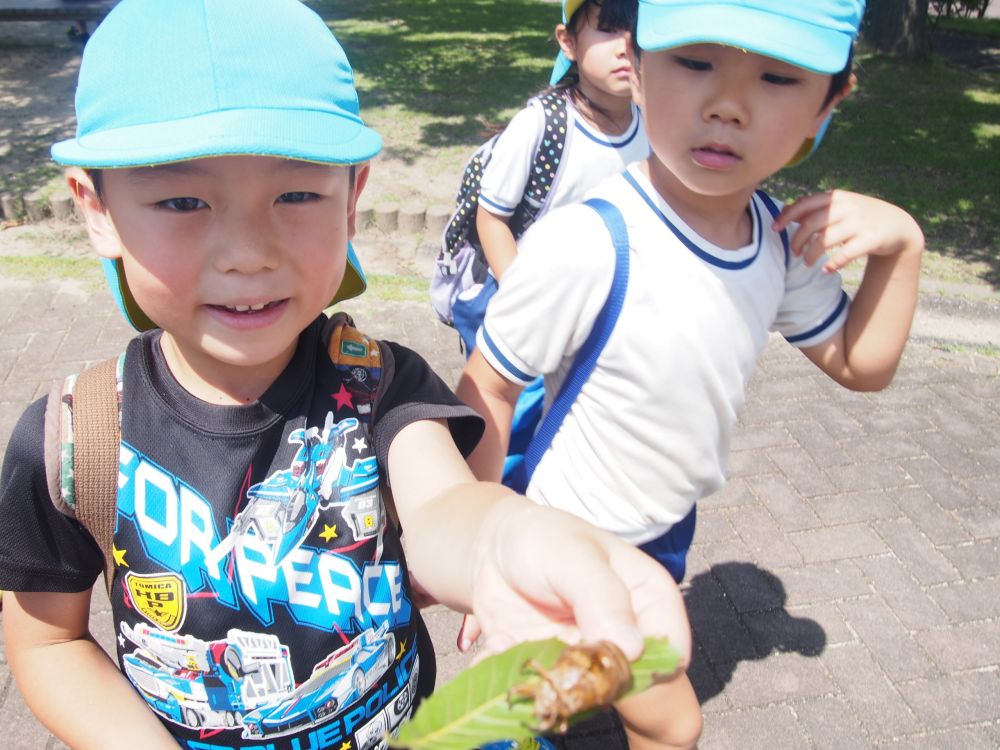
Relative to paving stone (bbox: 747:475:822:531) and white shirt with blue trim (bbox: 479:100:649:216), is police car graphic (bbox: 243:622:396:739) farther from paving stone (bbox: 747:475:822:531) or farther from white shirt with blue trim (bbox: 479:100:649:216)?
paving stone (bbox: 747:475:822:531)

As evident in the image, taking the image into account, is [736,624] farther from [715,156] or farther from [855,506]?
[715,156]

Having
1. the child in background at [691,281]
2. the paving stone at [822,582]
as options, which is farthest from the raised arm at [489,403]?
the paving stone at [822,582]

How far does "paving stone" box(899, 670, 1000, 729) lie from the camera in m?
2.65

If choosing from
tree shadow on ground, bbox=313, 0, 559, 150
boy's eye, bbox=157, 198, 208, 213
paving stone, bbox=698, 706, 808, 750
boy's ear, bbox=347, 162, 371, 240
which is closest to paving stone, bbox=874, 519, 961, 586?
paving stone, bbox=698, 706, 808, 750

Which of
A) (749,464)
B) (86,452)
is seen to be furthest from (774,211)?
(749,464)

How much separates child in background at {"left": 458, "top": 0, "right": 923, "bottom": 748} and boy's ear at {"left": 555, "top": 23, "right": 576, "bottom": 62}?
91 cm

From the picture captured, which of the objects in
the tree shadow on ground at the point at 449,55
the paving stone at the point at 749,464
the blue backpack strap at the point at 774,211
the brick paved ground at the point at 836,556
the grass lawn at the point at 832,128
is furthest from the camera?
the tree shadow on ground at the point at 449,55

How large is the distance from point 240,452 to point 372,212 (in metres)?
4.67

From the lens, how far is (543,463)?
188 centimetres

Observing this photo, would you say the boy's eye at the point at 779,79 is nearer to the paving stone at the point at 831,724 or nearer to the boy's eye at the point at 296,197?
the boy's eye at the point at 296,197

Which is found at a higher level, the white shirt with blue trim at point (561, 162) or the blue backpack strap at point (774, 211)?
the blue backpack strap at point (774, 211)

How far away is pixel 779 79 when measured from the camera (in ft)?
4.97

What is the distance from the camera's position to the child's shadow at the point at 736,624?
2.81 metres

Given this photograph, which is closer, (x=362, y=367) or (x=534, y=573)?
(x=534, y=573)
